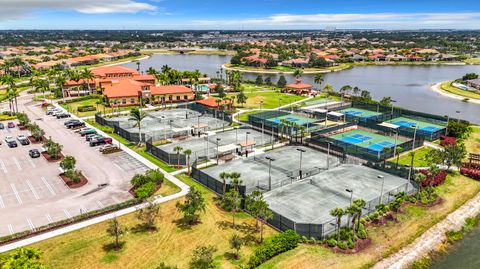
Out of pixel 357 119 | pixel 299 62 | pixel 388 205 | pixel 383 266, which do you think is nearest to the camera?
pixel 383 266

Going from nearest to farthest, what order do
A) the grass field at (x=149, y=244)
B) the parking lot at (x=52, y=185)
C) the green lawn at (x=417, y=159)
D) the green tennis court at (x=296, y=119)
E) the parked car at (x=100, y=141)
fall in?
the grass field at (x=149, y=244), the parking lot at (x=52, y=185), the green lawn at (x=417, y=159), the parked car at (x=100, y=141), the green tennis court at (x=296, y=119)

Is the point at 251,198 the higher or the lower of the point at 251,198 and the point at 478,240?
the higher

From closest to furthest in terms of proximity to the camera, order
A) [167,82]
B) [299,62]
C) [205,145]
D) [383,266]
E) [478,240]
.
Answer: [383,266], [478,240], [205,145], [167,82], [299,62]

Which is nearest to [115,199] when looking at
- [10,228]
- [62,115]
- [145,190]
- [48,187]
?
[145,190]

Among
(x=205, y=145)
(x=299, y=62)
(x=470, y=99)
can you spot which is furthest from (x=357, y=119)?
(x=299, y=62)

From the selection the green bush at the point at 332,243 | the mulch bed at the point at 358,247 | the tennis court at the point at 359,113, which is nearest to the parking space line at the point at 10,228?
the green bush at the point at 332,243

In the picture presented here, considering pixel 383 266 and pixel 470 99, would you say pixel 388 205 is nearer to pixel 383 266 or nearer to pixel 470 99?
pixel 383 266

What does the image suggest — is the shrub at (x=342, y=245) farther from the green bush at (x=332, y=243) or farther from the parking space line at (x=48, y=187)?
the parking space line at (x=48, y=187)
